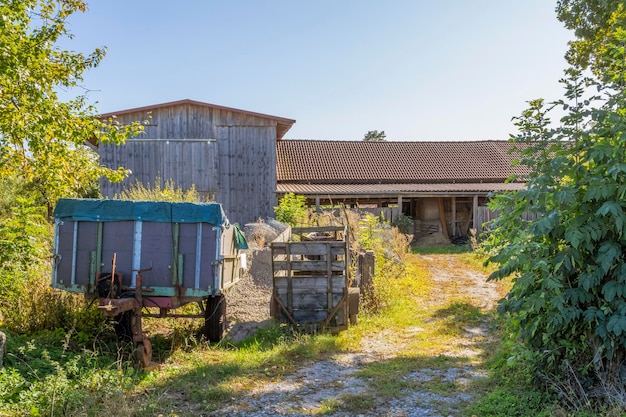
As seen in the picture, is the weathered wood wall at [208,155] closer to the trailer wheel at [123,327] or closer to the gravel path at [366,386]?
the gravel path at [366,386]

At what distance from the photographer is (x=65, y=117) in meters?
7.30

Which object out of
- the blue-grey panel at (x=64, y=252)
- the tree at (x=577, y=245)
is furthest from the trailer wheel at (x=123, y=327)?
the tree at (x=577, y=245)

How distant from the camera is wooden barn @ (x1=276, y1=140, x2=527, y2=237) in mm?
24106

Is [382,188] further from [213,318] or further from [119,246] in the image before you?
[119,246]

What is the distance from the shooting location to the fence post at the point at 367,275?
922 centimetres

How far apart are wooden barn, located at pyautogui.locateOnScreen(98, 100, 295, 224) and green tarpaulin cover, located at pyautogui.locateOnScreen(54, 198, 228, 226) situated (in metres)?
14.7

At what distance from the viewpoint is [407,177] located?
27078 millimetres

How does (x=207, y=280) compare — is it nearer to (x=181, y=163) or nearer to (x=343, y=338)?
(x=343, y=338)

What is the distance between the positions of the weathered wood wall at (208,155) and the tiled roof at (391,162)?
452cm

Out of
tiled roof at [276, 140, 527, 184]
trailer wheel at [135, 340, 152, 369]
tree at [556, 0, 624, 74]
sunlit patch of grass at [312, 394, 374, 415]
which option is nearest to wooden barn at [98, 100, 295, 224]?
tiled roof at [276, 140, 527, 184]

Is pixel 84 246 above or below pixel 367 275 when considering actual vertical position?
above

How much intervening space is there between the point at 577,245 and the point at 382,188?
2076 cm

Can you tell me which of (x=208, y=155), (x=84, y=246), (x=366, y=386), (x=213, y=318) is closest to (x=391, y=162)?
(x=208, y=155)

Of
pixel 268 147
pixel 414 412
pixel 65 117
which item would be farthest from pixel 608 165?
pixel 268 147
